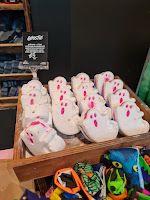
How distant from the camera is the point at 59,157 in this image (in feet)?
3.07

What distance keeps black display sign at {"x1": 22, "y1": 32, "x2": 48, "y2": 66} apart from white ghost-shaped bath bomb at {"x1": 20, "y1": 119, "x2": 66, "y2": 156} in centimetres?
59

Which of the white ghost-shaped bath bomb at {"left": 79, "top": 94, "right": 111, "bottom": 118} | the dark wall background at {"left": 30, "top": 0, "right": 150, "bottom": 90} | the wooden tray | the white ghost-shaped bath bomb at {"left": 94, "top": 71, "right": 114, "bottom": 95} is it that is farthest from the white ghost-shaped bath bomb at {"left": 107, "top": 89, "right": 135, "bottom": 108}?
the dark wall background at {"left": 30, "top": 0, "right": 150, "bottom": 90}

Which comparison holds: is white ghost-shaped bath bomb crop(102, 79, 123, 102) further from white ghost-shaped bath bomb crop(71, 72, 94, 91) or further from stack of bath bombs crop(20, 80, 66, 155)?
stack of bath bombs crop(20, 80, 66, 155)

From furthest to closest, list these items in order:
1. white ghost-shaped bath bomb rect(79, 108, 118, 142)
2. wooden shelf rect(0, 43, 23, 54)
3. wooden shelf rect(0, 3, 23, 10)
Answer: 1. wooden shelf rect(0, 43, 23, 54)
2. wooden shelf rect(0, 3, 23, 10)
3. white ghost-shaped bath bomb rect(79, 108, 118, 142)

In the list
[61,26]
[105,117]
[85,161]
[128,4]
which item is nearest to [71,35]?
[61,26]

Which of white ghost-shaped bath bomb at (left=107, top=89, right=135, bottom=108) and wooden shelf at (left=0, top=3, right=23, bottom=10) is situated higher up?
wooden shelf at (left=0, top=3, right=23, bottom=10)

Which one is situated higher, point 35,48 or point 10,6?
point 10,6

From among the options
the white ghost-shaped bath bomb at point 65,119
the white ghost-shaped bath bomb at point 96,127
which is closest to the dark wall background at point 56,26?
the white ghost-shaped bath bomb at point 65,119

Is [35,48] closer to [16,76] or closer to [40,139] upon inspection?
[40,139]

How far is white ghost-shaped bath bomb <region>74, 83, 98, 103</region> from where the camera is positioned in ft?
4.51

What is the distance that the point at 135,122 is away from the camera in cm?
117

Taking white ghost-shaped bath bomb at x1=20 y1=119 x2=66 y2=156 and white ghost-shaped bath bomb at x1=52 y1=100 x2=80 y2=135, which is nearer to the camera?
white ghost-shaped bath bomb at x1=20 y1=119 x2=66 y2=156

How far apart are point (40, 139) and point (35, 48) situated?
0.76 m

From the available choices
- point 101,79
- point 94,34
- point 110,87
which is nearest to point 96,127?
point 110,87
